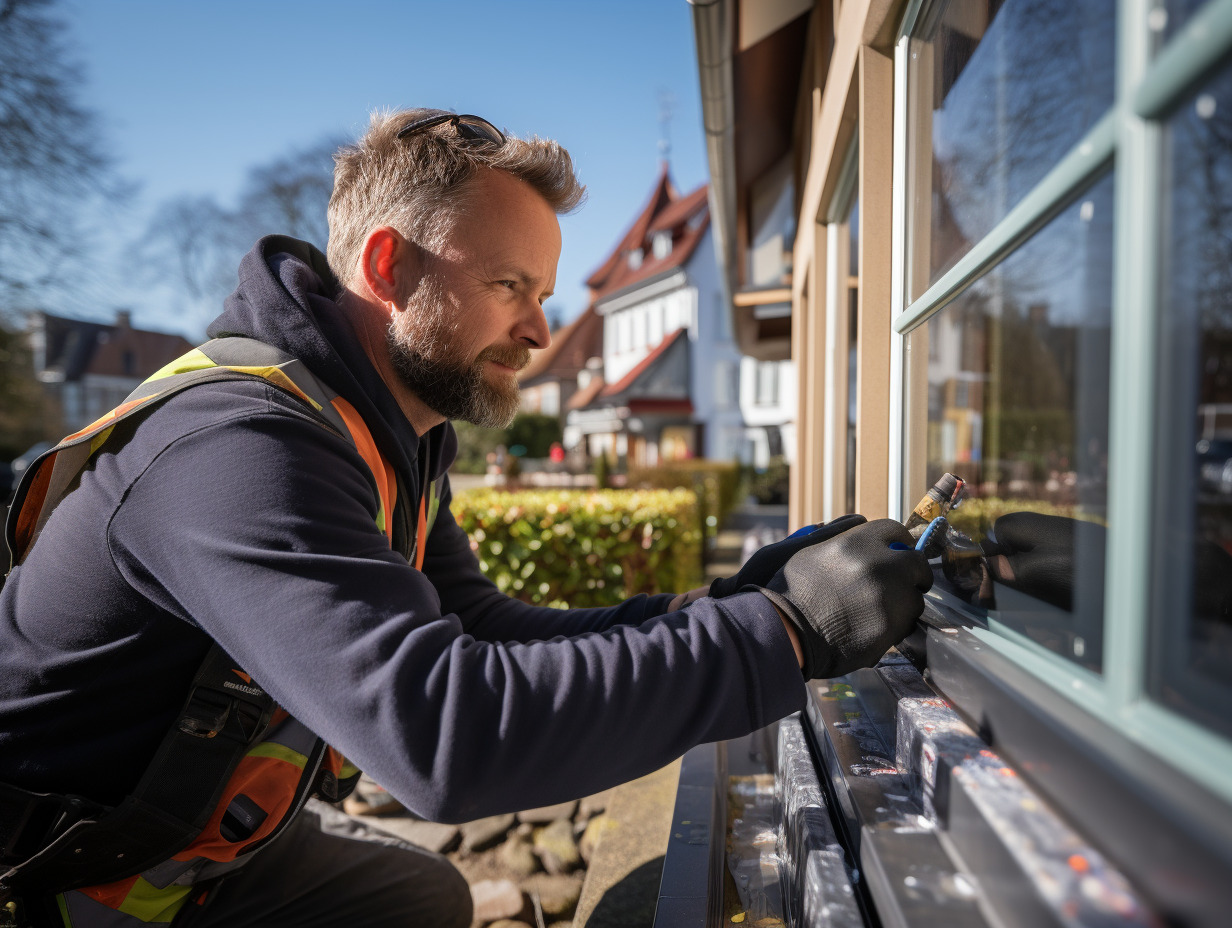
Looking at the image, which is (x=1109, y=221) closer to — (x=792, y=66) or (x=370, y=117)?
(x=370, y=117)

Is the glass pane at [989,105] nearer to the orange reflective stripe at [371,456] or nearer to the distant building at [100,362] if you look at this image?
the orange reflective stripe at [371,456]

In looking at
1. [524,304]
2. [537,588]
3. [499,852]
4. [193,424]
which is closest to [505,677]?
[193,424]

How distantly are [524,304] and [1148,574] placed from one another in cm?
131

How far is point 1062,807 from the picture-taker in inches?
28.3

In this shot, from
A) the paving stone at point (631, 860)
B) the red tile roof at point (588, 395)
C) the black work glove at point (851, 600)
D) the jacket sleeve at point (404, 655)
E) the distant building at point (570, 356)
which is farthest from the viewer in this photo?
the distant building at point (570, 356)

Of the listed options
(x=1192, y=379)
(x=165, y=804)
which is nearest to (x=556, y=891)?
(x=165, y=804)

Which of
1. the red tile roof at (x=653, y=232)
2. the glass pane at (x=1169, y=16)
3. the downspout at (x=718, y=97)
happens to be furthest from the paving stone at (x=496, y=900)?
the red tile roof at (x=653, y=232)

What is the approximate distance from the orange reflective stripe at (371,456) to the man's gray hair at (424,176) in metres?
0.40

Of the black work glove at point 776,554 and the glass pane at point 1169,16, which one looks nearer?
the glass pane at point 1169,16

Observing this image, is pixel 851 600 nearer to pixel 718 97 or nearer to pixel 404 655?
pixel 404 655

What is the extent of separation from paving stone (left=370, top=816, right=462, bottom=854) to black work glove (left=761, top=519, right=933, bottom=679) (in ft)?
8.18

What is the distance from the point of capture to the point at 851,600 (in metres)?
1.09

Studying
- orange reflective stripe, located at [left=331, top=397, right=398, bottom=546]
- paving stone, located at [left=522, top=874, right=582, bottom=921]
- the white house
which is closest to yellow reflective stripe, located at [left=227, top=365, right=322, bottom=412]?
orange reflective stripe, located at [left=331, top=397, right=398, bottom=546]

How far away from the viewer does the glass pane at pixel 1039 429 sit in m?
0.83
